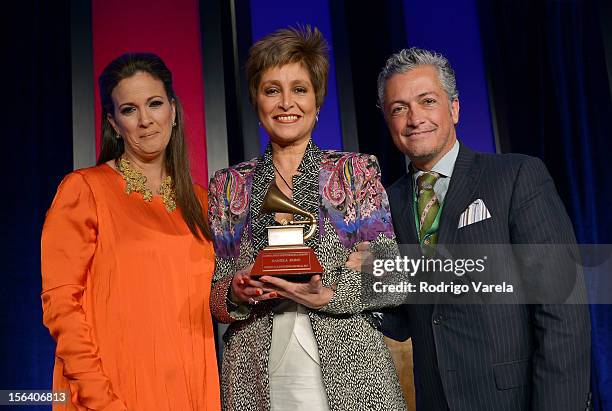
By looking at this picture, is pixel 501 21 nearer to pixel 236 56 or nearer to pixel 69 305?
pixel 236 56

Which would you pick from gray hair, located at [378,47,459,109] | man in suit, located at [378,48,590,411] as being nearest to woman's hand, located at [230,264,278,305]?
man in suit, located at [378,48,590,411]

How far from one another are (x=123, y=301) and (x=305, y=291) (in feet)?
2.58

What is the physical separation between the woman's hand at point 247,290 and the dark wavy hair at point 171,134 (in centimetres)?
58

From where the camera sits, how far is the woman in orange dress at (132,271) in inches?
91.4

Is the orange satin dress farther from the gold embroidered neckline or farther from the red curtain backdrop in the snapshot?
the red curtain backdrop

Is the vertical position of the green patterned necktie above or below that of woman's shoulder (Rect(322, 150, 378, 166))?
below

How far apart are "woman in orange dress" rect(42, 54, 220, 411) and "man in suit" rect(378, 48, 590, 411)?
0.71 meters

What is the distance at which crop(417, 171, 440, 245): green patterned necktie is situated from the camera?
2299mm

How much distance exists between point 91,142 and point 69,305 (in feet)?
2.53

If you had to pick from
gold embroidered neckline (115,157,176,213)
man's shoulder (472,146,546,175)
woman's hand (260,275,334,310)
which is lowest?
woman's hand (260,275,334,310)

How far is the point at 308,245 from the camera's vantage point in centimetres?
207

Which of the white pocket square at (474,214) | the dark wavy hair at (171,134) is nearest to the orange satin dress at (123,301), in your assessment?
the dark wavy hair at (171,134)

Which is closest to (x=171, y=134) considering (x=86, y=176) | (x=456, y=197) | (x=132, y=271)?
(x=86, y=176)

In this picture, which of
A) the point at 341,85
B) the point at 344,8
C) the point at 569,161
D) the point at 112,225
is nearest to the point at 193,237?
the point at 112,225
